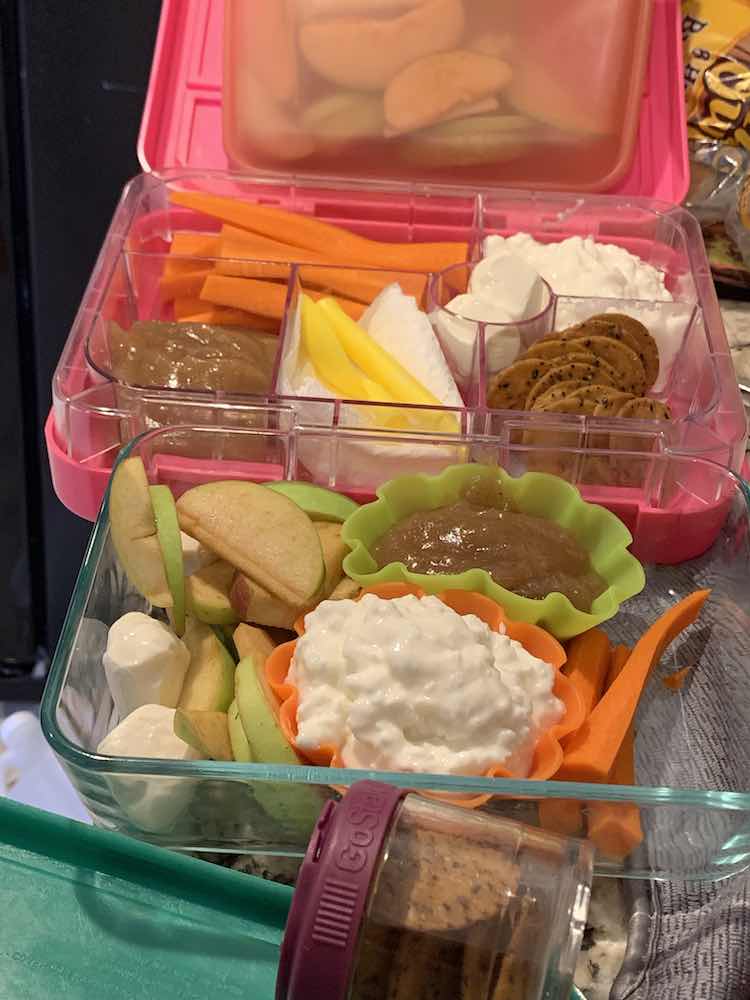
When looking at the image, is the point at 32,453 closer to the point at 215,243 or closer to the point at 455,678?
the point at 215,243

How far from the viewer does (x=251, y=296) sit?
1.06 metres

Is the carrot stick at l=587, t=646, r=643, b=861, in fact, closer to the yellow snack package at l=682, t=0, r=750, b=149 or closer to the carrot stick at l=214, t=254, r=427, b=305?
the carrot stick at l=214, t=254, r=427, b=305

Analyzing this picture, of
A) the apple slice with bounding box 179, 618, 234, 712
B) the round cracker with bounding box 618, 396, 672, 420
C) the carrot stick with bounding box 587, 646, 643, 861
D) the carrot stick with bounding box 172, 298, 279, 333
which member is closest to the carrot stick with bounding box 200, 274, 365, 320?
the carrot stick with bounding box 172, 298, 279, 333

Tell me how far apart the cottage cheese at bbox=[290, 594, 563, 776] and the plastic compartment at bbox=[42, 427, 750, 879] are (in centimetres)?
5

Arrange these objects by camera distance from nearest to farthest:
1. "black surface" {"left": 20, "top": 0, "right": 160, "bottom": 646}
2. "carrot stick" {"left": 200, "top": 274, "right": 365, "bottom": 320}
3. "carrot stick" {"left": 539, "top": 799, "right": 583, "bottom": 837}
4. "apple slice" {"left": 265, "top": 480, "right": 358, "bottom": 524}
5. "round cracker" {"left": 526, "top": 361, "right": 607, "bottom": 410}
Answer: "carrot stick" {"left": 539, "top": 799, "right": 583, "bottom": 837}
"apple slice" {"left": 265, "top": 480, "right": 358, "bottom": 524}
"round cracker" {"left": 526, "top": 361, "right": 607, "bottom": 410}
"carrot stick" {"left": 200, "top": 274, "right": 365, "bottom": 320}
"black surface" {"left": 20, "top": 0, "right": 160, "bottom": 646}

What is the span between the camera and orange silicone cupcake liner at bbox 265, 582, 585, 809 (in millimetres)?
646

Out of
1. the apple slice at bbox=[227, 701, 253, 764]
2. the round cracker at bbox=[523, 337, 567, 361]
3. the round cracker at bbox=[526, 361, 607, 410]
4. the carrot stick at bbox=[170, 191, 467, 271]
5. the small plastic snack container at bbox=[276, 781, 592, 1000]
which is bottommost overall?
the apple slice at bbox=[227, 701, 253, 764]

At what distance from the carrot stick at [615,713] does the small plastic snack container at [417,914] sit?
0.15 metres

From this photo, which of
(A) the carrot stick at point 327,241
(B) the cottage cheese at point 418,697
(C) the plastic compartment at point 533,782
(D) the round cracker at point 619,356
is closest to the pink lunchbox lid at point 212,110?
(A) the carrot stick at point 327,241

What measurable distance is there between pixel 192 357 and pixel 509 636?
0.40 meters

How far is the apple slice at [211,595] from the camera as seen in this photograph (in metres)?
0.75

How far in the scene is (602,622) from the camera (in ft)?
2.55

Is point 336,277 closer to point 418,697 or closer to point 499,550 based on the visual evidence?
point 499,550

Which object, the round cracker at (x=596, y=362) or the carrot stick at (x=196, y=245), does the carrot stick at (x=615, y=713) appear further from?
the carrot stick at (x=196, y=245)
